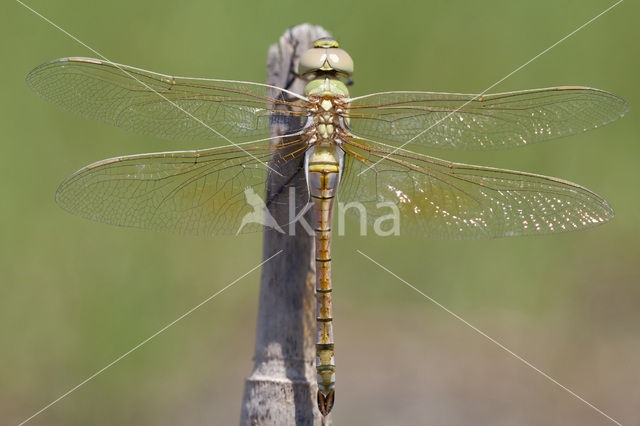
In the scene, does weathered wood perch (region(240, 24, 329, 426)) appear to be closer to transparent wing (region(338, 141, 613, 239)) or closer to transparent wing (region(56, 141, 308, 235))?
transparent wing (region(56, 141, 308, 235))

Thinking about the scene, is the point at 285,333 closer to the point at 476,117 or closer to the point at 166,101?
the point at 166,101

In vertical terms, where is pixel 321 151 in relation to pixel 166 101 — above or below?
below

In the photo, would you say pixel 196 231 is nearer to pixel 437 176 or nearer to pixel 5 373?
pixel 437 176

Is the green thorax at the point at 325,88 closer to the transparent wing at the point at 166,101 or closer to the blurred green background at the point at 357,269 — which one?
the transparent wing at the point at 166,101

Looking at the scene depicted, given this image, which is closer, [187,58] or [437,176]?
[437,176]

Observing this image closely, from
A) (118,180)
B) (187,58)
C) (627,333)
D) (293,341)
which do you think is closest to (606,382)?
(627,333)

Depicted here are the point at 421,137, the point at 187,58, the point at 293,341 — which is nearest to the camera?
the point at 293,341

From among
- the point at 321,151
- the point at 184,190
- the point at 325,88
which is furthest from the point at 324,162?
the point at 184,190
